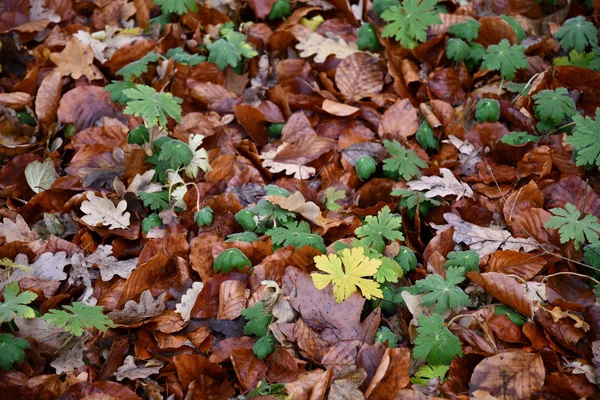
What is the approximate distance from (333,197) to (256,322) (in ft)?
2.58

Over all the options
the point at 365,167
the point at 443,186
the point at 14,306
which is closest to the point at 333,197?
the point at 365,167

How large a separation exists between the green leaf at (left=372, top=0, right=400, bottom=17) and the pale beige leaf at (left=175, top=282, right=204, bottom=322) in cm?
195

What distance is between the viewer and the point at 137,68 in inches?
120

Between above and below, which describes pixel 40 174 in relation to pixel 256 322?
above

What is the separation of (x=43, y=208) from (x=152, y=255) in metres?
0.66

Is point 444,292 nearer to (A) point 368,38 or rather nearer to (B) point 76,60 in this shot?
(A) point 368,38

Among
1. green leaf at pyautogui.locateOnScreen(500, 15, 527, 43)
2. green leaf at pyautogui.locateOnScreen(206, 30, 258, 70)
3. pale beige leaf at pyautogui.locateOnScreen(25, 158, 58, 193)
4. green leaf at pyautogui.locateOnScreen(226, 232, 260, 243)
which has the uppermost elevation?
green leaf at pyautogui.locateOnScreen(500, 15, 527, 43)

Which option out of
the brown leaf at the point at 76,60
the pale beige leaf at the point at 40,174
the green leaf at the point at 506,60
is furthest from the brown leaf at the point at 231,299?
the green leaf at the point at 506,60

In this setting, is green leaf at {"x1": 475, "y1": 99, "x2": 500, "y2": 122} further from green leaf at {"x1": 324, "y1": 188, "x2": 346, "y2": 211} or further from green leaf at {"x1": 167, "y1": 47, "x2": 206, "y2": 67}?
green leaf at {"x1": 167, "y1": 47, "x2": 206, "y2": 67}

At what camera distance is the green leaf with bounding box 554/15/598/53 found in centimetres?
301

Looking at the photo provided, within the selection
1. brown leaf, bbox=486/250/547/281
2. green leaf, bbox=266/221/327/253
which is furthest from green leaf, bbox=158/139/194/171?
brown leaf, bbox=486/250/547/281

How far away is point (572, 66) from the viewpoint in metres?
2.92

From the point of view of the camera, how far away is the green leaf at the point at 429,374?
2.02 metres

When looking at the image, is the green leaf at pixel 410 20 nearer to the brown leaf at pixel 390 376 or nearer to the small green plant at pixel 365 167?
the small green plant at pixel 365 167
